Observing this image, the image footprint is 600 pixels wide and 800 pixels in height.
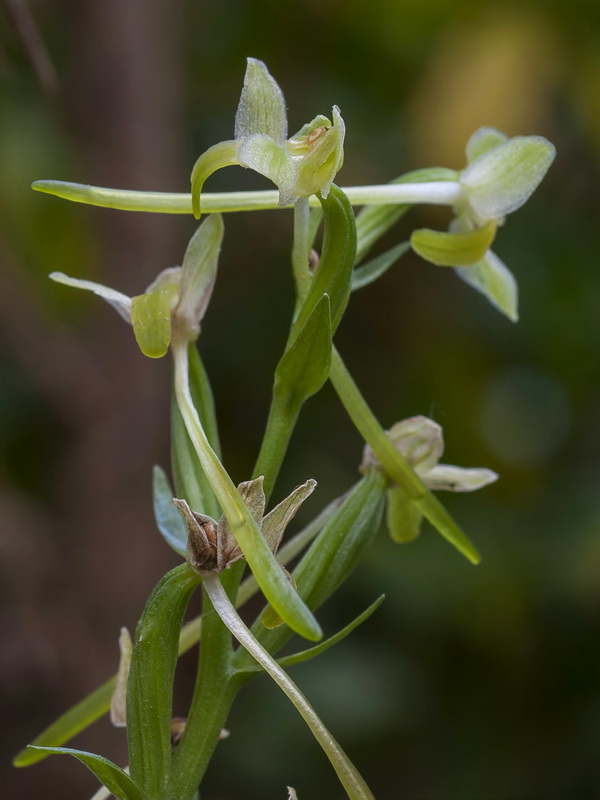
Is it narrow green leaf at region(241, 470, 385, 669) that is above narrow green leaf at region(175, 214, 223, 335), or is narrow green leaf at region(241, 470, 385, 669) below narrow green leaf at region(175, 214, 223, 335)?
below

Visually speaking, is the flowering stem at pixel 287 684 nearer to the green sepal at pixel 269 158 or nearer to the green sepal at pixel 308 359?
the green sepal at pixel 308 359

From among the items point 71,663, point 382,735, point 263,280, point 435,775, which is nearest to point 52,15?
point 263,280

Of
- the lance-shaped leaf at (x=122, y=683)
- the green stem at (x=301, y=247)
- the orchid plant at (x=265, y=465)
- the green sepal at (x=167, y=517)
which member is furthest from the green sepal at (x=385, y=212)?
the lance-shaped leaf at (x=122, y=683)

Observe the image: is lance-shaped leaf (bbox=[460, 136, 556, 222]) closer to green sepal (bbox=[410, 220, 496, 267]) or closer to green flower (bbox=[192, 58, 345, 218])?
green sepal (bbox=[410, 220, 496, 267])

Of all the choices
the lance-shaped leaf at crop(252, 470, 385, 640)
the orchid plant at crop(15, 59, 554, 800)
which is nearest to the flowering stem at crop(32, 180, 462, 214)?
the orchid plant at crop(15, 59, 554, 800)

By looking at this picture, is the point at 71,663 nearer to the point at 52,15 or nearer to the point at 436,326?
the point at 436,326
